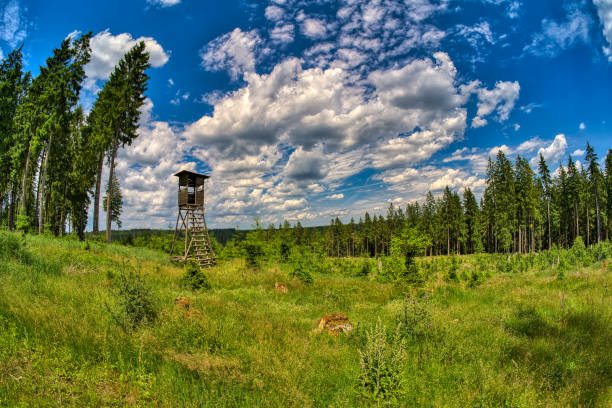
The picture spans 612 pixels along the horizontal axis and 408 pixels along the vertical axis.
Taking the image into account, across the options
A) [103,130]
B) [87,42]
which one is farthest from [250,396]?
[87,42]

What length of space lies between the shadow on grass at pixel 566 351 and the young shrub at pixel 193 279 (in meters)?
9.57

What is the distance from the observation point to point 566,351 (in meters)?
5.59

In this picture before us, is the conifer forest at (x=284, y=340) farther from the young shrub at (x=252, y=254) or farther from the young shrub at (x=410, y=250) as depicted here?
the young shrub at (x=252, y=254)

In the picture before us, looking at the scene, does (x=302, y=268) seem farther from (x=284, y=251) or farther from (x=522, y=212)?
(x=522, y=212)

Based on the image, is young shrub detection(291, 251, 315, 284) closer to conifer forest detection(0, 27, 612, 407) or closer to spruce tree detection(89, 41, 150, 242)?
conifer forest detection(0, 27, 612, 407)

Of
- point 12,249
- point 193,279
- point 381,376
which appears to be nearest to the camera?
point 381,376

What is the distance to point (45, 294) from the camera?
19.2 ft

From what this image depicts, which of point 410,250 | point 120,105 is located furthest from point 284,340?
point 120,105

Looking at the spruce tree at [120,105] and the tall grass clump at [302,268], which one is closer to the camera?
the tall grass clump at [302,268]

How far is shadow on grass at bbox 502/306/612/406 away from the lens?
170 inches

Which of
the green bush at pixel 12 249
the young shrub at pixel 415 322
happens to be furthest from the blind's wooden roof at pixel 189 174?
the young shrub at pixel 415 322

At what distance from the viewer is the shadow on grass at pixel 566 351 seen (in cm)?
431

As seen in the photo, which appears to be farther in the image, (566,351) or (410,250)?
(410,250)

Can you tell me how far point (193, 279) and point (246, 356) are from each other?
21.1 ft
